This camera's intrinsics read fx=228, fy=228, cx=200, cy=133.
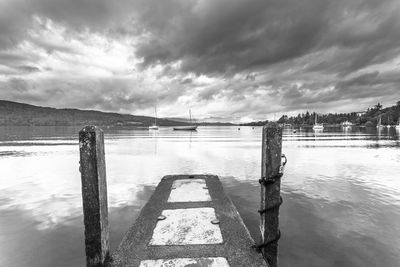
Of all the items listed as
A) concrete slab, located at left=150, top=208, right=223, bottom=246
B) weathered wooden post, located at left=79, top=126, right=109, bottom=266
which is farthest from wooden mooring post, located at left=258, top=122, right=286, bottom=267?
weathered wooden post, located at left=79, top=126, right=109, bottom=266

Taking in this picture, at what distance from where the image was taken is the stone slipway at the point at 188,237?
5.35m

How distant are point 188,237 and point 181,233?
34 centimetres

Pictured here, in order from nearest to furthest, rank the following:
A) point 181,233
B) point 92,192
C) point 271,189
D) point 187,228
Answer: point 92,192
point 271,189
point 181,233
point 187,228

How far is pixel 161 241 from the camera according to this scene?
20.7ft

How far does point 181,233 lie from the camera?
6.73 meters

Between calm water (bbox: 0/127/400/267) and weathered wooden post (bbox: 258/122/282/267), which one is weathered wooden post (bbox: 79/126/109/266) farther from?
weathered wooden post (bbox: 258/122/282/267)

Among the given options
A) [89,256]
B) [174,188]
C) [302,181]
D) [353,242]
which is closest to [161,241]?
[89,256]

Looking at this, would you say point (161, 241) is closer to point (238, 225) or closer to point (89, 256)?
point (89, 256)

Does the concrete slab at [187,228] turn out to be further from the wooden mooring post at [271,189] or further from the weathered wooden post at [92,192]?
the weathered wooden post at [92,192]

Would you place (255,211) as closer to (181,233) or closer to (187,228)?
(187,228)

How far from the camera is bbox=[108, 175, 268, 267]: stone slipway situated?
5.35 meters

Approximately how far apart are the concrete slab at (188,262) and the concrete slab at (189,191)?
4.96 meters

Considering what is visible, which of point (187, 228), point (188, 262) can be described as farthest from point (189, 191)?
point (188, 262)

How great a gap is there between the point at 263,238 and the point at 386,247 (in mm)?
6031
